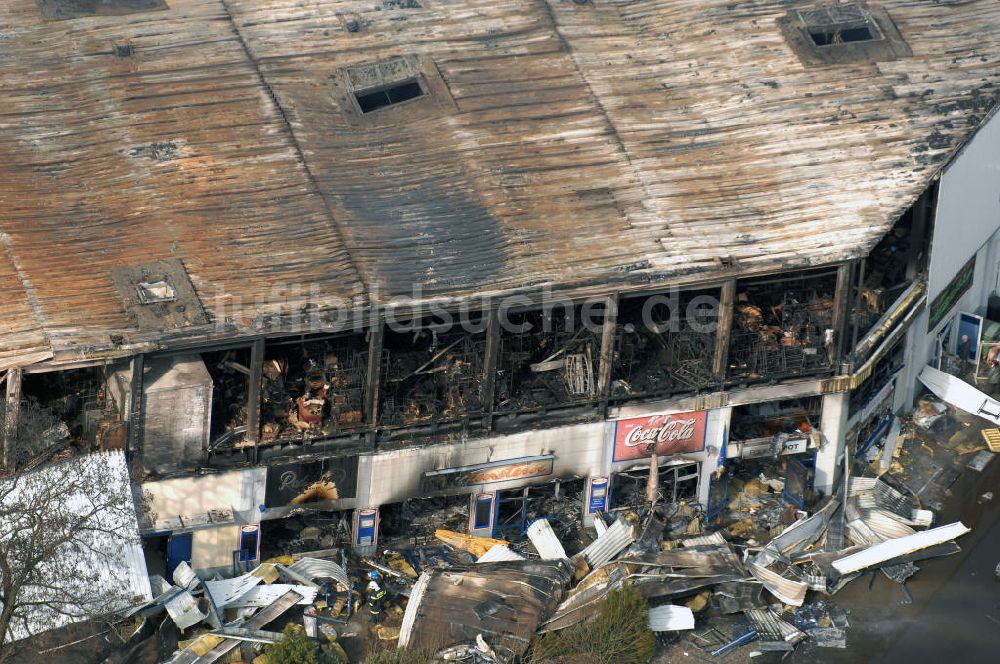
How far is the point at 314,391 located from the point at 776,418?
61.1ft

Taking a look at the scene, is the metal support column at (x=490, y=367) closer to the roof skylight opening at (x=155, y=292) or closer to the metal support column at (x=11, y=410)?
the roof skylight opening at (x=155, y=292)

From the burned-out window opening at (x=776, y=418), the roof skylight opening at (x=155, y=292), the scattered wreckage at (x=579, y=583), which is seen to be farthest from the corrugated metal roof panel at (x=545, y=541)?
the roof skylight opening at (x=155, y=292)

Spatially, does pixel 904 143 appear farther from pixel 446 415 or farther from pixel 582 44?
pixel 446 415

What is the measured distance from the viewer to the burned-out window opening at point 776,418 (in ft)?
204

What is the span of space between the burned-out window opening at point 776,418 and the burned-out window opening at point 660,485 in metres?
2.39

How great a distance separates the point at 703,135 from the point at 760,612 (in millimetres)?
19392

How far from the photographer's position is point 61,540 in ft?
161

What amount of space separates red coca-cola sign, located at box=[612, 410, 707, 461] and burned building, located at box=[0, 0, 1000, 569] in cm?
12

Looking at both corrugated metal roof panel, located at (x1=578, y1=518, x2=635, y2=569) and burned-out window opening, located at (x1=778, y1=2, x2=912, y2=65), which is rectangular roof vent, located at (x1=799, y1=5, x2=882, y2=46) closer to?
burned-out window opening, located at (x1=778, y1=2, x2=912, y2=65)

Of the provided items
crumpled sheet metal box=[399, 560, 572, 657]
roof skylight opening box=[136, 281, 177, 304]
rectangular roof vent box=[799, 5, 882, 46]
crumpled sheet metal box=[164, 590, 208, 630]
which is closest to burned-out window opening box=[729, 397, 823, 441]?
crumpled sheet metal box=[399, 560, 572, 657]

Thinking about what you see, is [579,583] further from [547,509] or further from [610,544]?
[547,509]

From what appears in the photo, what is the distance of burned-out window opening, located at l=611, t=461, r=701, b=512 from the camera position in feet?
200

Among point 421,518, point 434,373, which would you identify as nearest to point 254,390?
point 434,373

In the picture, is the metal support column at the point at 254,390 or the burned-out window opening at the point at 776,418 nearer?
the metal support column at the point at 254,390
